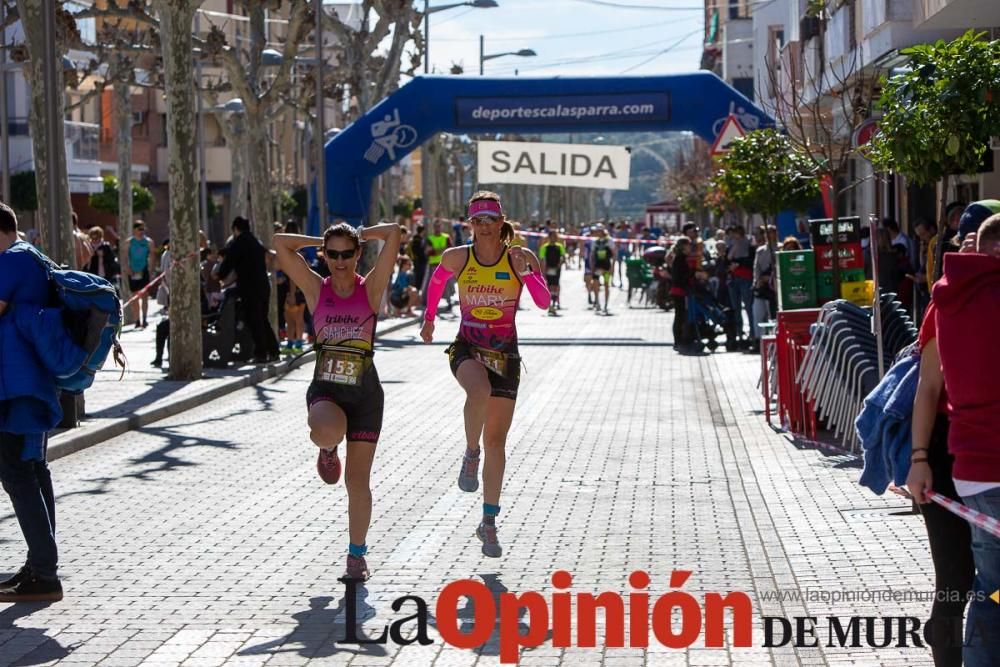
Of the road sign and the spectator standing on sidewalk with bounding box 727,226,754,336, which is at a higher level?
the road sign

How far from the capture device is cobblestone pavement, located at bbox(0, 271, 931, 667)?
6.98 m

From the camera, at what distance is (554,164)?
35656 millimetres

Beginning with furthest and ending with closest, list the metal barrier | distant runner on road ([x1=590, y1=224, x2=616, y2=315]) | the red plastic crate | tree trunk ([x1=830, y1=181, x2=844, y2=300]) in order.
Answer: distant runner on road ([x1=590, y1=224, x2=616, y2=315]), tree trunk ([x1=830, y1=181, x2=844, y2=300]), the red plastic crate, the metal barrier

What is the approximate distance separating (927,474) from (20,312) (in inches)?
163

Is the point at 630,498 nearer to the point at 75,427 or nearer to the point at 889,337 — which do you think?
the point at 889,337

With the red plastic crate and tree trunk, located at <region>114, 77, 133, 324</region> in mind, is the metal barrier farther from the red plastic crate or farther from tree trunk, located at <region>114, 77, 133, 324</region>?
tree trunk, located at <region>114, 77, 133, 324</region>

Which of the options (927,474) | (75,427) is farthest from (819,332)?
(927,474)

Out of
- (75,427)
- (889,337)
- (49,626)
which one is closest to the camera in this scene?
(49,626)

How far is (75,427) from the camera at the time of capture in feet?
48.7

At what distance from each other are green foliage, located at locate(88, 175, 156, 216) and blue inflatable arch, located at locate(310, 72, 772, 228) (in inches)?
1241

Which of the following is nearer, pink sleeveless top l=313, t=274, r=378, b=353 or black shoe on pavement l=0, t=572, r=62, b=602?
black shoe on pavement l=0, t=572, r=62, b=602

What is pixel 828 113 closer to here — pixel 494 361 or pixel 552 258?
pixel 552 258

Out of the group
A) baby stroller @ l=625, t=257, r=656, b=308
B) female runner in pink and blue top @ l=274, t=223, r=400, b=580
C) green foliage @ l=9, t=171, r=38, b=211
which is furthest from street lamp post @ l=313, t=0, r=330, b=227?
green foliage @ l=9, t=171, r=38, b=211

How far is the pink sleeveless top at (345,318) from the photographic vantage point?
8180 mm
